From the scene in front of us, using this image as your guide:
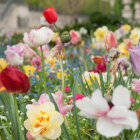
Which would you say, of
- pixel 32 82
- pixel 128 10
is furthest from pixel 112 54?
pixel 128 10

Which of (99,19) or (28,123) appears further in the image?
(99,19)

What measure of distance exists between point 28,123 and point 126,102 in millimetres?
346

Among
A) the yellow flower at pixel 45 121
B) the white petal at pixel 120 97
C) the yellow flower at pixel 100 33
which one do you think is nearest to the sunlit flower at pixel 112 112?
the white petal at pixel 120 97

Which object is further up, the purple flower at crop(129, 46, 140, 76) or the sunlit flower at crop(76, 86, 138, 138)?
the purple flower at crop(129, 46, 140, 76)

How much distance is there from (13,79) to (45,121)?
0.53 ft

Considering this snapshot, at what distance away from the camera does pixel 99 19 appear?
934cm

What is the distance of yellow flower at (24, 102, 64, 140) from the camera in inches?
38.0

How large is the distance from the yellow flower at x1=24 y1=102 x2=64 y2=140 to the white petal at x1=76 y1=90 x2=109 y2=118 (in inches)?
7.4

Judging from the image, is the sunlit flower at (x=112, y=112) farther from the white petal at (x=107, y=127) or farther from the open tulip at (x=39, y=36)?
the open tulip at (x=39, y=36)

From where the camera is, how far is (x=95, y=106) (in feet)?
2.54

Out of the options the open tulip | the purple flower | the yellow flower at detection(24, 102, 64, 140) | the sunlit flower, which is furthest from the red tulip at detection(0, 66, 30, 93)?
the open tulip

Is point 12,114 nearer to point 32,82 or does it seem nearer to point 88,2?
point 32,82

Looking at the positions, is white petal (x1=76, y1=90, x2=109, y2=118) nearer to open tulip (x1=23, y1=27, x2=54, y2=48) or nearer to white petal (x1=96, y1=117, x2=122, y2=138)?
white petal (x1=96, y1=117, x2=122, y2=138)

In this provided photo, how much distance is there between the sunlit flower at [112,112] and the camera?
2.44 ft
